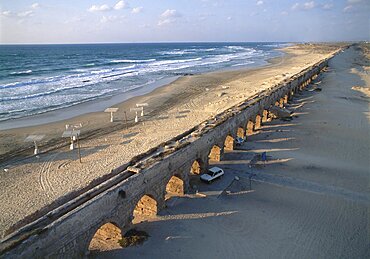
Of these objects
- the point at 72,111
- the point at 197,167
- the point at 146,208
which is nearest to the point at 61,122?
the point at 72,111

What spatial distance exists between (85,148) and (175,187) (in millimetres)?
9274

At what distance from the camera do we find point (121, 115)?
96.8ft

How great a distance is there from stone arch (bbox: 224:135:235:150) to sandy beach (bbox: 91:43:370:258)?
1.63 ft

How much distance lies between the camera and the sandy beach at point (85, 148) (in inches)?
611

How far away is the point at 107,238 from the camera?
1208 cm

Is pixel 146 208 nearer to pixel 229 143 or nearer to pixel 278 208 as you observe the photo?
pixel 278 208

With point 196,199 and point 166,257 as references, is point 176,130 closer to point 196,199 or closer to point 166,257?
point 196,199

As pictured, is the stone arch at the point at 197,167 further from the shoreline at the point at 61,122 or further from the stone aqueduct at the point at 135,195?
the shoreline at the point at 61,122

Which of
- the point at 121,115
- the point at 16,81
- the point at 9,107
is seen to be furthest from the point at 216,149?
the point at 16,81

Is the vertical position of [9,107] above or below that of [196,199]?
above

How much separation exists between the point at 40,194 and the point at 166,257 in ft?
27.6

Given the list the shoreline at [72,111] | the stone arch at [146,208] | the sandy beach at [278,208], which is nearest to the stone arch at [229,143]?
the sandy beach at [278,208]

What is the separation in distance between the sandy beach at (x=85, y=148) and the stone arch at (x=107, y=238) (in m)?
2.09

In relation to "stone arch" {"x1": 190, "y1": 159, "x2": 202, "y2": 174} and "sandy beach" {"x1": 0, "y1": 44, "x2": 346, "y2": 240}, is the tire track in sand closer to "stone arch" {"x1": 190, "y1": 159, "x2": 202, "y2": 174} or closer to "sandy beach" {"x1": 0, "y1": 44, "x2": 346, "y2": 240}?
"sandy beach" {"x1": 0, "y1": 44, "x2": 346, "y2": 240}
